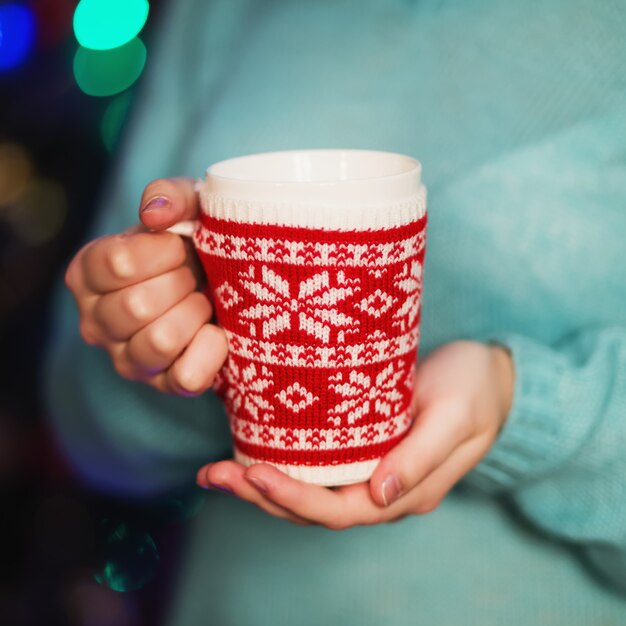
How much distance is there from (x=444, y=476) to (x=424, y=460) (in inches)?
2.5

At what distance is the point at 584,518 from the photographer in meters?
0.68

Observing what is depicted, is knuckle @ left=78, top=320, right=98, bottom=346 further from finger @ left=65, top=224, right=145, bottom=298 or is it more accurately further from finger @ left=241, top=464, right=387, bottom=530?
finger @ left=241, top=464, right=387, bottom=530

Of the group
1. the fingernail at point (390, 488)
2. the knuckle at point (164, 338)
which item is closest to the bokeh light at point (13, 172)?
the knuckle at point (164, 338)

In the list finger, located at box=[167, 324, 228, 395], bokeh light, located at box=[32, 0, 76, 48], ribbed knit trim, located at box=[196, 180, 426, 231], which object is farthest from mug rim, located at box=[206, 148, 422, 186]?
bokeh light, located at box=[32, 0, 76, 48]

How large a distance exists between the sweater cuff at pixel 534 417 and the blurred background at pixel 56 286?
0.85m

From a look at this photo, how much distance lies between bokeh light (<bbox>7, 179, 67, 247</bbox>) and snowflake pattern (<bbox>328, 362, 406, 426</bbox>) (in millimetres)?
1293

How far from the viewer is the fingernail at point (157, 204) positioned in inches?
19.8

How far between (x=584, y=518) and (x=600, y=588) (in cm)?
11

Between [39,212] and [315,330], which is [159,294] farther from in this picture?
[39,212]

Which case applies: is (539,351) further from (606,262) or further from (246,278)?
(246,278)

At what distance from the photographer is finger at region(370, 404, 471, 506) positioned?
21.3 inches

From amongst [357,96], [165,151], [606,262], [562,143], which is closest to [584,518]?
[606,262]

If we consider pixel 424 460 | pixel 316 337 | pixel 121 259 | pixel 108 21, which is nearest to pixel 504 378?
pixel 424 460

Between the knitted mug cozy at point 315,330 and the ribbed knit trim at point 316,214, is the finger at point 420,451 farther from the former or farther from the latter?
the ribbed knit trim at point 316,214
